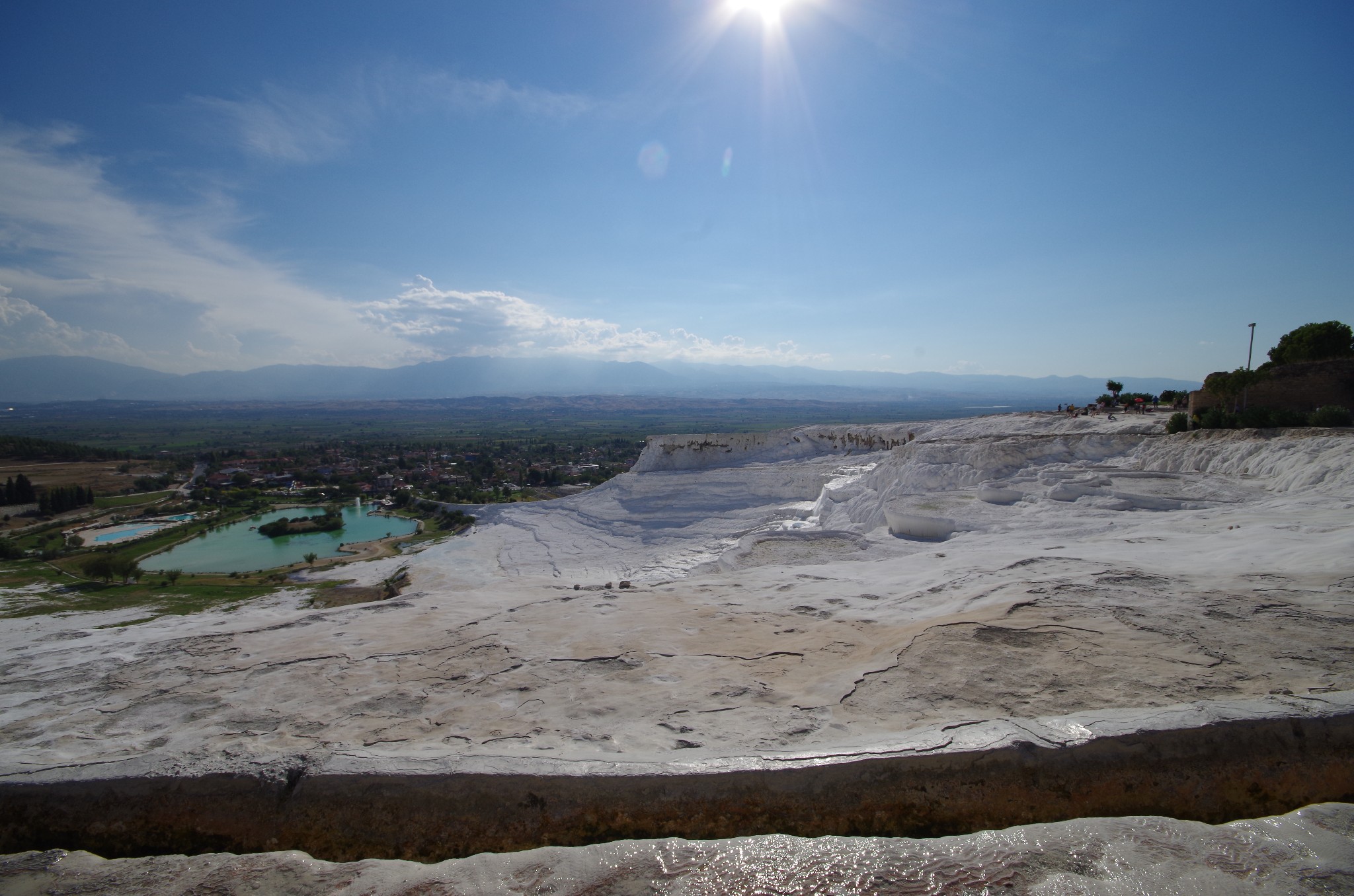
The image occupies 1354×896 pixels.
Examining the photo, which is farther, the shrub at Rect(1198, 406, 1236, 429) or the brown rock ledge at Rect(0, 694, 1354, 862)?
the shrub at Rect(1198, 406, 1236, 429)

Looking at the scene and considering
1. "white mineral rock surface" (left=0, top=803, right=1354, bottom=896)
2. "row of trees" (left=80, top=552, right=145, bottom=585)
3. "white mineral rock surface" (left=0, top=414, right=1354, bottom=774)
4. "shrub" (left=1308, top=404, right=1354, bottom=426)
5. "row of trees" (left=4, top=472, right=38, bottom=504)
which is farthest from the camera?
"row of trees" (left=4, top=472, right=38, bottom=504)

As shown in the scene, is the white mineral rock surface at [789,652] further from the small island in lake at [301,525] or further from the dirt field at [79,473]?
the dirt field at [79,473]

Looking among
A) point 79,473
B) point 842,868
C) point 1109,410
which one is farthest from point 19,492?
point 1109,410

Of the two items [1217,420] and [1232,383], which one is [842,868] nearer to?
[1217,420]

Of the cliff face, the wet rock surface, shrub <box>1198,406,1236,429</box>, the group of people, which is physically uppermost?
the cliff face

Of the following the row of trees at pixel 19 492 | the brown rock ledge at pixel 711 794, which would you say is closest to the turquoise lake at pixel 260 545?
the row of trees at pixel 19 492

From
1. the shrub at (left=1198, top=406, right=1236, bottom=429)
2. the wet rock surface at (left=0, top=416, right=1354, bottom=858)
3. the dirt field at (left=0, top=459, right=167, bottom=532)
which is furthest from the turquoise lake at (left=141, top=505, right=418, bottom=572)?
the shrub at (left=1198, top=406, right=1236, bottom=429)

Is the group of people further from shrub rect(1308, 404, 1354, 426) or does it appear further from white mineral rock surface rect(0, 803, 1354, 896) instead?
white mineral rock surface rect(0, 803, 1354, 896)

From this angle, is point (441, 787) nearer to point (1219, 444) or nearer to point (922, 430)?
point (1219, 444)
